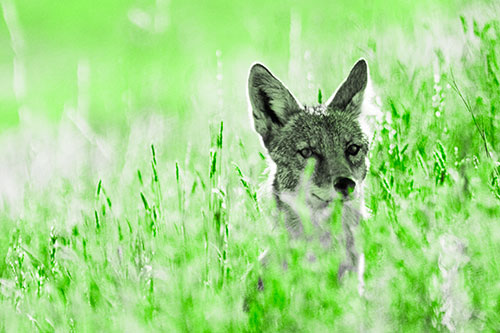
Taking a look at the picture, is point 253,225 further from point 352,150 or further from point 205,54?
point 205,54

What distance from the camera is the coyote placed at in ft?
13.0

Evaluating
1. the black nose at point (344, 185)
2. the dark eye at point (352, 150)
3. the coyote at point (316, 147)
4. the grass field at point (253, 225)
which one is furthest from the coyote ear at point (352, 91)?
the black nose at point (344, 185)

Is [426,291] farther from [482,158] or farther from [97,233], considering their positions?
[97,233]

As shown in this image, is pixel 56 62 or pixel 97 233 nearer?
pixel 97 233

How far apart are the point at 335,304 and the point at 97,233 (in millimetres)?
1719

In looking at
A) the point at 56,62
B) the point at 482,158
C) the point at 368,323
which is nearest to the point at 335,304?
the point at 368,323

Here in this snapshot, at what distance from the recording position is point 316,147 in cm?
430

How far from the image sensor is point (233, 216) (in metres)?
4.16

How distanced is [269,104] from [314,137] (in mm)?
458

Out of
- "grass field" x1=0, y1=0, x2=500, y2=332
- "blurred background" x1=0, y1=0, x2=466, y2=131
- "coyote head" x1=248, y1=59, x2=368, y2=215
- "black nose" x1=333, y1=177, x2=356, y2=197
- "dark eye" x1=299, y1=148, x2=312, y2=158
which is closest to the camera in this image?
"grass field" x1=0, y1=0, x2=500, y2=332

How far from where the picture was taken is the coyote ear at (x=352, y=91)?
455cm

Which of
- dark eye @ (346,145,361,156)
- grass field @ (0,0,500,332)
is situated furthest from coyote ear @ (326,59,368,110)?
dark eye @ (346,145,361,156)

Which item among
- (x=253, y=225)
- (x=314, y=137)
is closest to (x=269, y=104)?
(x=314, y=137)

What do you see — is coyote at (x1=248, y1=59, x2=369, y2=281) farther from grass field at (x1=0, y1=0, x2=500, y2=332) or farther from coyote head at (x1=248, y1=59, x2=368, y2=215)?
grass field at (x1=0, y1=0, x2=500, y2=332)
